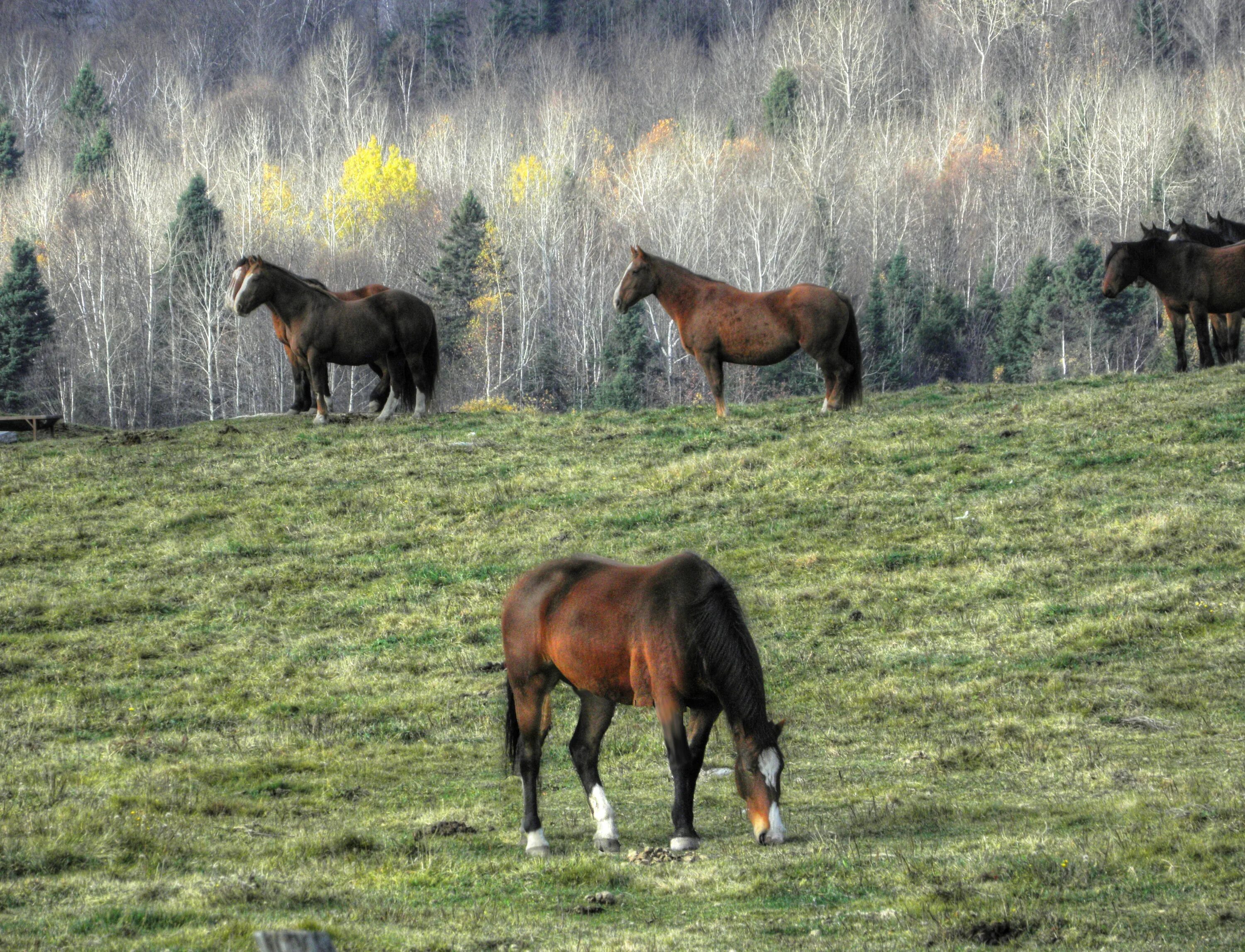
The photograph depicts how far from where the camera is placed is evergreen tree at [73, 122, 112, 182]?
3223 inches

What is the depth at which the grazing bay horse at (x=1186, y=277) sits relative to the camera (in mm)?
23672

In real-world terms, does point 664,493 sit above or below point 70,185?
below

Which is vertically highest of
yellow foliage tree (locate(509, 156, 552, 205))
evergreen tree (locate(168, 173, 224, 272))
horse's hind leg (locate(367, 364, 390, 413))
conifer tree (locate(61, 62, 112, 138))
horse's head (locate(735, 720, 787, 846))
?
conifer tree (locate(61, 62, 112, 138))

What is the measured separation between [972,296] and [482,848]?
65.9m

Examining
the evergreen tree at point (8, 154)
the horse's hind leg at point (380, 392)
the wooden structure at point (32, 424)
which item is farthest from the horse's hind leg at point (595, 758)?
the evergreen tree at point (8, 154)

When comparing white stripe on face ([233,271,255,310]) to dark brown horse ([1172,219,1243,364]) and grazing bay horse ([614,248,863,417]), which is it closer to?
grazing bay horse ([614,248,863,417])

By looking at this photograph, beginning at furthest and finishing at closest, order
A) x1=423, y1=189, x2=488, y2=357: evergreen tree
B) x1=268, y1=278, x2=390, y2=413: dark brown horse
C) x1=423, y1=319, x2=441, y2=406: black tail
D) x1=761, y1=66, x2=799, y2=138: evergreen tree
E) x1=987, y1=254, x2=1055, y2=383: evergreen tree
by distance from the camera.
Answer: x1=761, y1=66, x2=799, y2=138: evergreen tree → x1=423, y1=189, x2=488, y2=357: evergreen tree → x1=987, y1=254, x2=1055, y2=383: evergreen tree → x1=423, y1=319, x2=441, y2=406: black tail → x1=268, y1=278, x2=390, y2=413: dark brown horse

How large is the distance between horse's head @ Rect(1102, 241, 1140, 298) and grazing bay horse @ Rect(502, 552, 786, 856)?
18.0 metres

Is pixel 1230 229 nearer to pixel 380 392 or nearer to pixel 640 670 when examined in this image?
pixel 380 392

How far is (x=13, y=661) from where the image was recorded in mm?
15648

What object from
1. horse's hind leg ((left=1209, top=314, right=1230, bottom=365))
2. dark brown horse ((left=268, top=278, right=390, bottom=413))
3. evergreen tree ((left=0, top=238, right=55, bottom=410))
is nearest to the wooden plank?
dark brown horse ((left=268, top=278, right=390, bottom=413))

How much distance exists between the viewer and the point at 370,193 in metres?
80.0

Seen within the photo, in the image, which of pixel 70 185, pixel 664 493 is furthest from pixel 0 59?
pixel 664 493

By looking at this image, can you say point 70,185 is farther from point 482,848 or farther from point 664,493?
point 482,848
